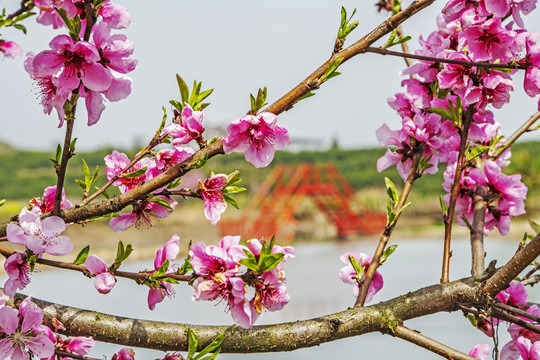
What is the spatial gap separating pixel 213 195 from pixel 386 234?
0.26 m

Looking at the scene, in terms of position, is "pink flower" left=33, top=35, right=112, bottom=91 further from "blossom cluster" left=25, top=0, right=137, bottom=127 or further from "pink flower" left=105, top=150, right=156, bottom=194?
"pink flower" left=105, top=150, right=156, bottom=194

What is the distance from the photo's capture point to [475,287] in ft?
2.33

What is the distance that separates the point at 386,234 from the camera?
0.80 meters

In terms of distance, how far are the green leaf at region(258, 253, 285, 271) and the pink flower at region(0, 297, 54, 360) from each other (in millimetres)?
244

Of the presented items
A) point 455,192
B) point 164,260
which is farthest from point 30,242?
point 455,192

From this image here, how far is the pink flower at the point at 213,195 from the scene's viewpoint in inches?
26.2

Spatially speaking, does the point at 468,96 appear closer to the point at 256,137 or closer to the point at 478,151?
the point at 478,151

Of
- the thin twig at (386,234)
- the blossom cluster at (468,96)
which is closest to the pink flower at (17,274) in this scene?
the thin twig at (386,234)

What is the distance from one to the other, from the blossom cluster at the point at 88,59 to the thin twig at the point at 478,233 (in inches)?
19.9

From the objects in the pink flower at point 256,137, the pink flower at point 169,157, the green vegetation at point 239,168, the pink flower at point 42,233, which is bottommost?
the pink flower at point 42,233

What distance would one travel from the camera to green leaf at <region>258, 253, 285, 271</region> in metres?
0.55

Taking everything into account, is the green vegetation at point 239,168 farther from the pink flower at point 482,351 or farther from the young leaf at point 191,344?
the young leaf at point 191,344

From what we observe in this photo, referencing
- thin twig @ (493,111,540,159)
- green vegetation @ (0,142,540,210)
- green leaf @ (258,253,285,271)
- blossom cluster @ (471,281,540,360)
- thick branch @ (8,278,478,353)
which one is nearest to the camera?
green leaf @ (258,253,285,271)

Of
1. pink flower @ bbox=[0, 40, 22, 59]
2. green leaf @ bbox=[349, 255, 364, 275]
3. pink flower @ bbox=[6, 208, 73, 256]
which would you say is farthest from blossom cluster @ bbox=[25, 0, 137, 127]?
pink flower @ bbox=[0, 40, 22, 59]
